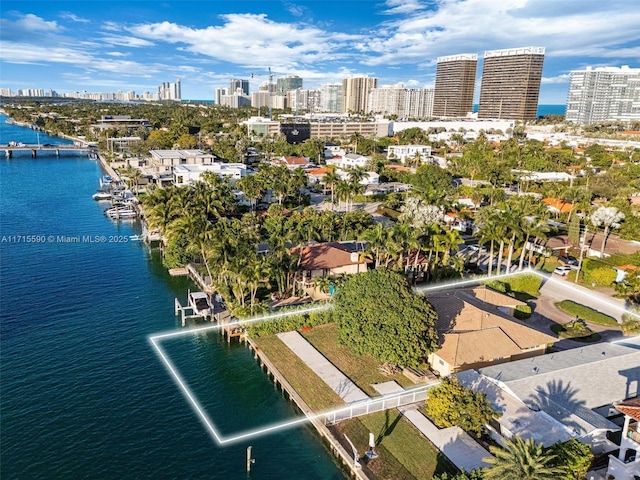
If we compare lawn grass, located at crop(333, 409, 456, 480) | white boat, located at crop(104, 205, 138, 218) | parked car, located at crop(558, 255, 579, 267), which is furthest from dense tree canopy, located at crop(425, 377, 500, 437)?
white boat, located at crop(104, 205, 138, 218)

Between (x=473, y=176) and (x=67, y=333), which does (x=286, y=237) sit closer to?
(x=67, y=333)

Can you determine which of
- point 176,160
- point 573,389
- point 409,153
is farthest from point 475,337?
point 409,153

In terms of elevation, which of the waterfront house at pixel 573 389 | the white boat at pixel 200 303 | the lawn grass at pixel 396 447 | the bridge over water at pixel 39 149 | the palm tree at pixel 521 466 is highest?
the bridge over water at pixel 39 149

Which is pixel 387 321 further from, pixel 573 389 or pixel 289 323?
pixel 573 389

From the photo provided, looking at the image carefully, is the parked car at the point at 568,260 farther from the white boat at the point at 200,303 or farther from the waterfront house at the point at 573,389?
the white boat at the point at 200,303

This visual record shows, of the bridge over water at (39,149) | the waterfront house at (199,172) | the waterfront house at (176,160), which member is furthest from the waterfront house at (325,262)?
the bridge over water at (39,149)

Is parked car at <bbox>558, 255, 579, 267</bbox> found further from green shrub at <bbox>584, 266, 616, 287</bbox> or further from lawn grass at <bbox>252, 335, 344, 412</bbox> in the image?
lawn grass at <bbox>252, 335, 344, 412</bbox>
